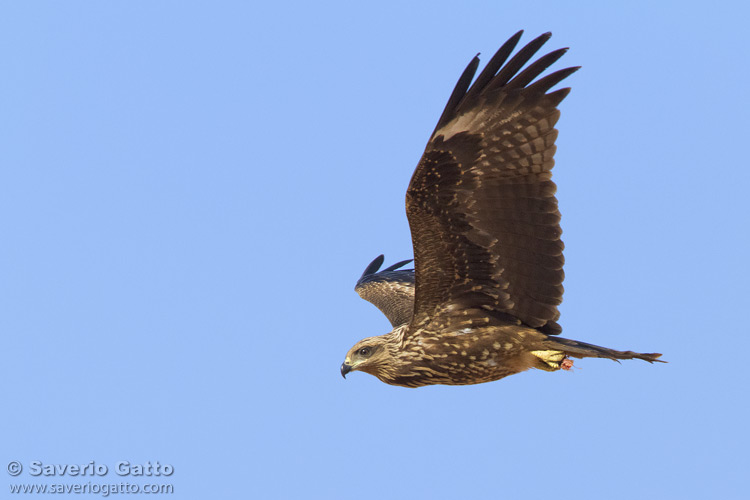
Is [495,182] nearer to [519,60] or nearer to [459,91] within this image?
[459,91]

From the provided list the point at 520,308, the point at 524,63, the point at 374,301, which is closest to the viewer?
the point at 524,63

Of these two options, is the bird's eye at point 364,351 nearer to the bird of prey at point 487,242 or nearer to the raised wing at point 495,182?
the bird of prey at point 487,242

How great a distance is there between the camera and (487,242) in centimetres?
1093

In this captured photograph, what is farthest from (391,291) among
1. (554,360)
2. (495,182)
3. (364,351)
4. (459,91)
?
(459,91)

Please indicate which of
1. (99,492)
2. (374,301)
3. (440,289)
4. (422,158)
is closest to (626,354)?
(440,289)

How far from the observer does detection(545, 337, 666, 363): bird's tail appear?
10.9 m

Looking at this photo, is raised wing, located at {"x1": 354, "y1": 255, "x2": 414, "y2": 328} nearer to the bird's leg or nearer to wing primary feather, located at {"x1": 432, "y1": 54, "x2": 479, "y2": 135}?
the bird's leg

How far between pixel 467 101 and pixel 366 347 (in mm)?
2689

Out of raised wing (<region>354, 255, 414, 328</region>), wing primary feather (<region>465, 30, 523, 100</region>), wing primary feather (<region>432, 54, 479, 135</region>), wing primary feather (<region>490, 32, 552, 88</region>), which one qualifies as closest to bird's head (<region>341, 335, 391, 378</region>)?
raised wing (<region>354, 255, 414, 328</region>)

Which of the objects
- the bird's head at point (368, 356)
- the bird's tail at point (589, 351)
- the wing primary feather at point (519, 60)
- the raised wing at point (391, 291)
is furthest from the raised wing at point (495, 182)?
the raised wing at point (391, 291)

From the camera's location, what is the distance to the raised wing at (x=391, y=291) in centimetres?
1382

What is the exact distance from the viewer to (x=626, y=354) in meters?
11.0

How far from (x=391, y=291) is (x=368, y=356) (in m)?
2.93

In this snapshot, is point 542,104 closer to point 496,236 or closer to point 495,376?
point 496,236
